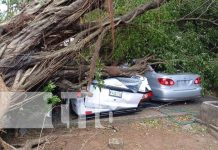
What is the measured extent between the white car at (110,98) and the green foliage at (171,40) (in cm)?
174

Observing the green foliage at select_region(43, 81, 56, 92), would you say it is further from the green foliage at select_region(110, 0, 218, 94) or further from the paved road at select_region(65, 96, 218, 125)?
the green foliage at select_region(110, 0, 218, 94)

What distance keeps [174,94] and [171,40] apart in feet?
6.72

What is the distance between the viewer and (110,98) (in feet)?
24.0

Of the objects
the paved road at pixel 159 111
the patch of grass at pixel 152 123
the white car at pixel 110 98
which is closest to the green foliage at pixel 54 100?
the white car at pixel 110 98

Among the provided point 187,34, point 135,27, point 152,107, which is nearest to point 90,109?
point 152,107

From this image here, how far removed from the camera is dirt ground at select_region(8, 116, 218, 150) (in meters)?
6.29

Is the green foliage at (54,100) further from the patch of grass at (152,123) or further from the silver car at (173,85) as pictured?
the silver car at (173,85)

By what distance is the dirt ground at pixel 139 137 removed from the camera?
6293mm

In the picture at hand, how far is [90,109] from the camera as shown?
7234mm

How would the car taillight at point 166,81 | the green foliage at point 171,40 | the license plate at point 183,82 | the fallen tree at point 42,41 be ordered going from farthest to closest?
1. the green foliage at point 171,40
2. the license plate at point 183,82
3. the car taillight at point 166,81
4. the fallen tree at point 42,41

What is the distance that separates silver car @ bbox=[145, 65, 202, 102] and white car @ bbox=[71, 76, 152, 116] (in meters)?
1.26

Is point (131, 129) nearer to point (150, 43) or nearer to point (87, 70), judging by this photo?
point (87, 70)

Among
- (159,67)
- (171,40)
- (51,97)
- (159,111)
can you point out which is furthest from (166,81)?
(51,97)

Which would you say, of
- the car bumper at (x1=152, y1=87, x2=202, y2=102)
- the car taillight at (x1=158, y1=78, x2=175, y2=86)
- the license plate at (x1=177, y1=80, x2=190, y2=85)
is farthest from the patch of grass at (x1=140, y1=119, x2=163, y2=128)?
the license plate at (x1=177, y1=80, x2=190, y2=85)
